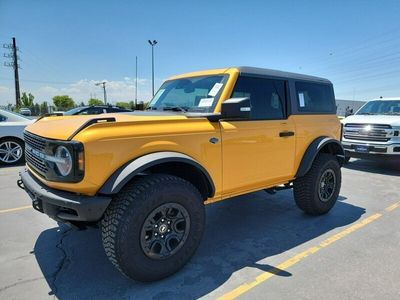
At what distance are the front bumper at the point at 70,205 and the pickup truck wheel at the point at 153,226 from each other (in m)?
0.16

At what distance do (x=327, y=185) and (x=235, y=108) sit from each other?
8.30ft

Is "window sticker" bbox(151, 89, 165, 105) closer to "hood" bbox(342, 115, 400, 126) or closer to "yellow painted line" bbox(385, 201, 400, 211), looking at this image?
"yellow painted line" bbox(385, 201, 400, 211)

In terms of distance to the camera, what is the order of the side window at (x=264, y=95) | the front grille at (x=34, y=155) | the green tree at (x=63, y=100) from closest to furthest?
the front grille at (x=34, y=155) → the side window at (x=264, y=95) → the green tree at (x=63, y=100)

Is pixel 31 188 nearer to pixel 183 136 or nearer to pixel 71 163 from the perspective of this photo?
pixel 71 163

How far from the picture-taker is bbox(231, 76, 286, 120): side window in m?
3.93

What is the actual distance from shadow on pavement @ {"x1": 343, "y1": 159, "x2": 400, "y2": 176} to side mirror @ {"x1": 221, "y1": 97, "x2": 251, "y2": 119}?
21.4ft

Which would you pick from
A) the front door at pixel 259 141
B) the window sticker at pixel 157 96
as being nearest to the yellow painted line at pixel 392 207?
the front door at pixel 259 141

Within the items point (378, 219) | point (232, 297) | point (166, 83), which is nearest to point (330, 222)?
point (378, 219)

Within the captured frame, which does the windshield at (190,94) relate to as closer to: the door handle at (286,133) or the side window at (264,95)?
the side window at (264,95)

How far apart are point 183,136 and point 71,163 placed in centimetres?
106

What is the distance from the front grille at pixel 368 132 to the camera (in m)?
8.34

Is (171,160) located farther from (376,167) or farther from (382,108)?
(382,108)

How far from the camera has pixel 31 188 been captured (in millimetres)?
3139

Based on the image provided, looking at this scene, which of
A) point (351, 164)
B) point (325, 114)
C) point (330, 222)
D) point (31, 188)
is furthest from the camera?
point (351, 164)
